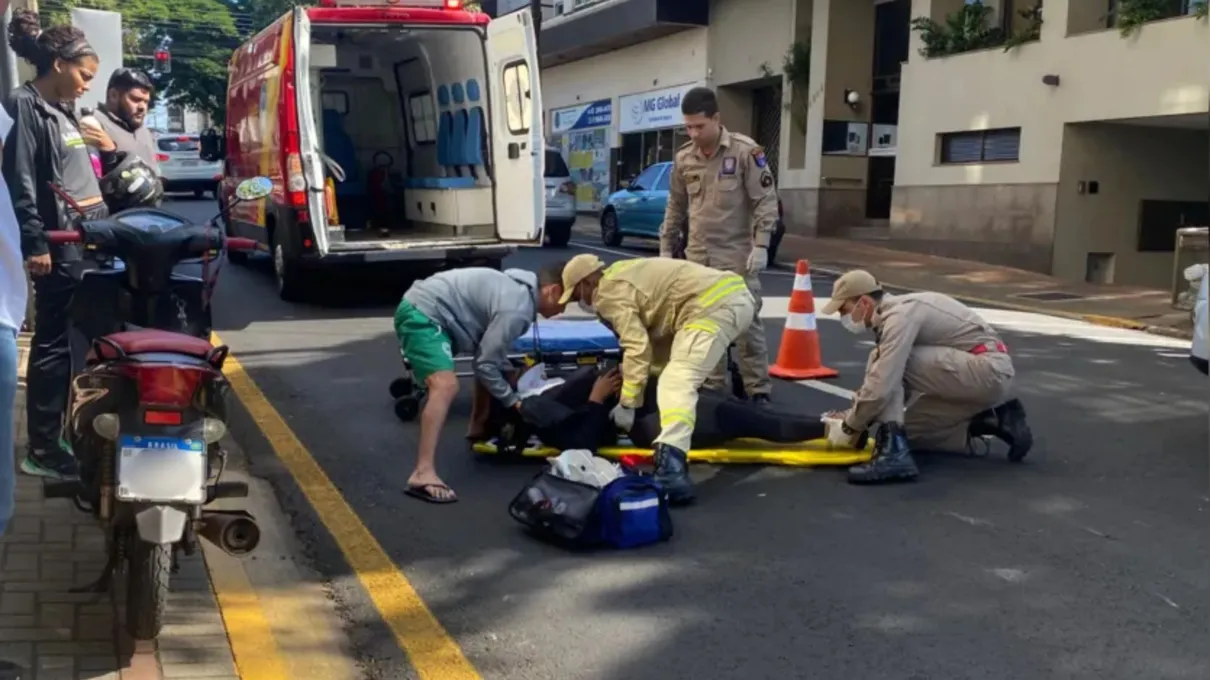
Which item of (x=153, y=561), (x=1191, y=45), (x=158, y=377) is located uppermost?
(x=1191, y=45)

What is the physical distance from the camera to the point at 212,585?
4.16 meters

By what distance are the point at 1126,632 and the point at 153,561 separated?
3020 mm

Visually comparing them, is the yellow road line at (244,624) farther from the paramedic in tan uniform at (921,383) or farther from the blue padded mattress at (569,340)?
the paramedic in tan uniform at (921,383)

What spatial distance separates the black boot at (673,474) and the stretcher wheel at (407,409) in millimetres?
2021

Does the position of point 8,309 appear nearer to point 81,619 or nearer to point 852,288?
point 81,619

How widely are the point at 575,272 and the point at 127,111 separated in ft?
7.81

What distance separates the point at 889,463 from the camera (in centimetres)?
545

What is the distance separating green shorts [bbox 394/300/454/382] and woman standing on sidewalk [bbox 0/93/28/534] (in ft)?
8.01

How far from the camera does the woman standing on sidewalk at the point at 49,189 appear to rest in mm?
4609

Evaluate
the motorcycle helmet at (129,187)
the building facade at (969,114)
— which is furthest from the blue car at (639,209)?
the motorcycle helmet at (129,187)

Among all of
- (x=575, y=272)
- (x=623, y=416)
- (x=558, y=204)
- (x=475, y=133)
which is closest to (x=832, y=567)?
(x=623, y=416)

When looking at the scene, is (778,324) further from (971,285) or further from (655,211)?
(655,211)

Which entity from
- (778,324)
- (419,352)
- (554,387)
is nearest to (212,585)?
(419,352)

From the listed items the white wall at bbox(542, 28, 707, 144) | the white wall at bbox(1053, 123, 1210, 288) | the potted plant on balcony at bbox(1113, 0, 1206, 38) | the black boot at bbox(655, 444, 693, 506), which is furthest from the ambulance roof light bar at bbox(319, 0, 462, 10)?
the white wall at bbox(542, 28, 707, 144)
